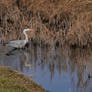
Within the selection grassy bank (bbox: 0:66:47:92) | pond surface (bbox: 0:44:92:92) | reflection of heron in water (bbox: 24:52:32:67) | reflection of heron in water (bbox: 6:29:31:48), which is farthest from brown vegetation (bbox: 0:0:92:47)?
grassy bank (bbox: 0:66:47:92)

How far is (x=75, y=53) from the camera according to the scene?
46.0ft

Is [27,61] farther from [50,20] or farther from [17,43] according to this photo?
[50,20]

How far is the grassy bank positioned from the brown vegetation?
544 centimetres

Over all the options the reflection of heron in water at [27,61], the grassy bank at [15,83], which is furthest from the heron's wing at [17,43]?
the grassy bank at [15,83]

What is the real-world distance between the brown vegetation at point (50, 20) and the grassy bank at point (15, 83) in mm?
5444

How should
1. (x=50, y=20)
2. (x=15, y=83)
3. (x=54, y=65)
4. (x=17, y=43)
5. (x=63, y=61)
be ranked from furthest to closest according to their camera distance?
(x=50, y=20) → (x=17, y=43) → (x=63, y=61) → (x=54, y=65) → (x=15, y=83)

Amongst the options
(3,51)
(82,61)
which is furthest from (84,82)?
(3,51)

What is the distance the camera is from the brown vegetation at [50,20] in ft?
46.8

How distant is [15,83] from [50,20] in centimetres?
778

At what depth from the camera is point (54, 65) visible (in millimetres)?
11859

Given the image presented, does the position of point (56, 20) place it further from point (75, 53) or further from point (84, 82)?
point (84, 82)

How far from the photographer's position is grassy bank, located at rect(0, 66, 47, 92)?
24.5ft

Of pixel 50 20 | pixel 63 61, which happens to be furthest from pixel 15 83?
pixel 50 20

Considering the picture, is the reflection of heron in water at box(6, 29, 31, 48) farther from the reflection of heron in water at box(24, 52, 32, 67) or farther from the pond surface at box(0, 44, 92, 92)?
the reflection of heron in water at box(24, 52, 32, 67)
